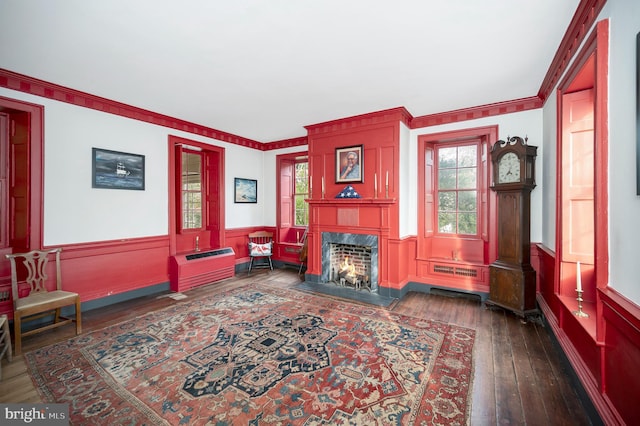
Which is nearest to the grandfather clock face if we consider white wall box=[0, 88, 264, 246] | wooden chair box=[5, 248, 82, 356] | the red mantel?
the red mantel

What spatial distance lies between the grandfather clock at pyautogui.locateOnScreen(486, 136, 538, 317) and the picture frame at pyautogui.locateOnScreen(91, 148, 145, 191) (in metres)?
5.23

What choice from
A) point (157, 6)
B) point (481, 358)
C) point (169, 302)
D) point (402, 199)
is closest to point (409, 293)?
point (402, 199)

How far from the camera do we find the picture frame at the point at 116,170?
3686 millimetres

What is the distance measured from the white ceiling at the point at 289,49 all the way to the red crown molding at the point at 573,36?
64 millimetres

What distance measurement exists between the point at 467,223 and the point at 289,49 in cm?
371

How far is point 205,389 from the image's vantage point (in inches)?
80.5

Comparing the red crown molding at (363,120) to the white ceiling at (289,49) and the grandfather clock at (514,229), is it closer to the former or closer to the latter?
the white ceiling at (289,49)

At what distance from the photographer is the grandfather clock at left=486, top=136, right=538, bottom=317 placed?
3.33 m

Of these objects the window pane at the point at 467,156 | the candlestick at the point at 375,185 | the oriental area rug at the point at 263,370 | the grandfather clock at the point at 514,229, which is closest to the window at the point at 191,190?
the oriental area rug at the point at 263,370

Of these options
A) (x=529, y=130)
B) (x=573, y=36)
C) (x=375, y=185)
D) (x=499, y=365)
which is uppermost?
(x=573, y=36)

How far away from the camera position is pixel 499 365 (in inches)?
92.7

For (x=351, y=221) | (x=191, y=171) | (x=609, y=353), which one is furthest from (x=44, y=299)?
(x=609, y=353)

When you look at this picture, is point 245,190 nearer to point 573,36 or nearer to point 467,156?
point 467,156

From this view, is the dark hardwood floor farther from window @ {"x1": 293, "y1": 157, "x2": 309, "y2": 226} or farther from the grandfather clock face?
window @ {"x1": 293, "y1": 157, "x2": 309, "y2": 226}
